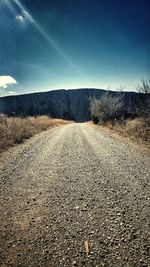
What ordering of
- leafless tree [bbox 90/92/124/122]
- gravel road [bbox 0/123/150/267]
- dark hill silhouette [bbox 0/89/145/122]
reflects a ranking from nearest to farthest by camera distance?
1. gravel road [bbox 0/123/150/267]
2. leafless tree [bbox 90/92/124/122]
3. dark hill silhouette [bbox 0/89/145/122]

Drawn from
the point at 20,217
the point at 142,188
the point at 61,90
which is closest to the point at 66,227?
the point at 20,217

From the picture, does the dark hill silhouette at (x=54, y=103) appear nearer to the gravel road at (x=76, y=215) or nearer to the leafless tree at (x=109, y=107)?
the leafless tree at (x=109, y=107)

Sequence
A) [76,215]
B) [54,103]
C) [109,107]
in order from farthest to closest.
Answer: [54,103], [109,107], [76,215]

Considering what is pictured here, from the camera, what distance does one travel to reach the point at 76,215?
3646 millimetres

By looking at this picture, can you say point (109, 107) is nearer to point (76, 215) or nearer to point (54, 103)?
point (76, 215)

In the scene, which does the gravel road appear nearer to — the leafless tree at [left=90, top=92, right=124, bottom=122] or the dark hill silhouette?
the leafless tree at [left=90, top=92, right=124, bottom=122]

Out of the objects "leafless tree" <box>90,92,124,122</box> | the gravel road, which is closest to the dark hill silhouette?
"leafless tree" <box>90,92,124,122</box>

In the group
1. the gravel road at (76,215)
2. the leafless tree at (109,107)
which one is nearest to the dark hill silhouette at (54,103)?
the leafless tree at (109,107)

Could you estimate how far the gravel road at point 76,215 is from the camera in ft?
8.71

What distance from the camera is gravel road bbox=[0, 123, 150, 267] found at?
2.66 meters

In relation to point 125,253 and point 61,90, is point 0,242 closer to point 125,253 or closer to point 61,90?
point 125,253

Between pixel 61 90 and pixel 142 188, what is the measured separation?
113 meters

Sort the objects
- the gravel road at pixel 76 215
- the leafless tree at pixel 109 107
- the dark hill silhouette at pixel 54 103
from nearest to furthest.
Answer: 1. the gravel road at pixel 76 215
2. the leafless tree at pixel 109 107
3. the dark hill silhouette at pixel 54 103

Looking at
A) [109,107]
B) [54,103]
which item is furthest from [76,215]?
[54,103]
